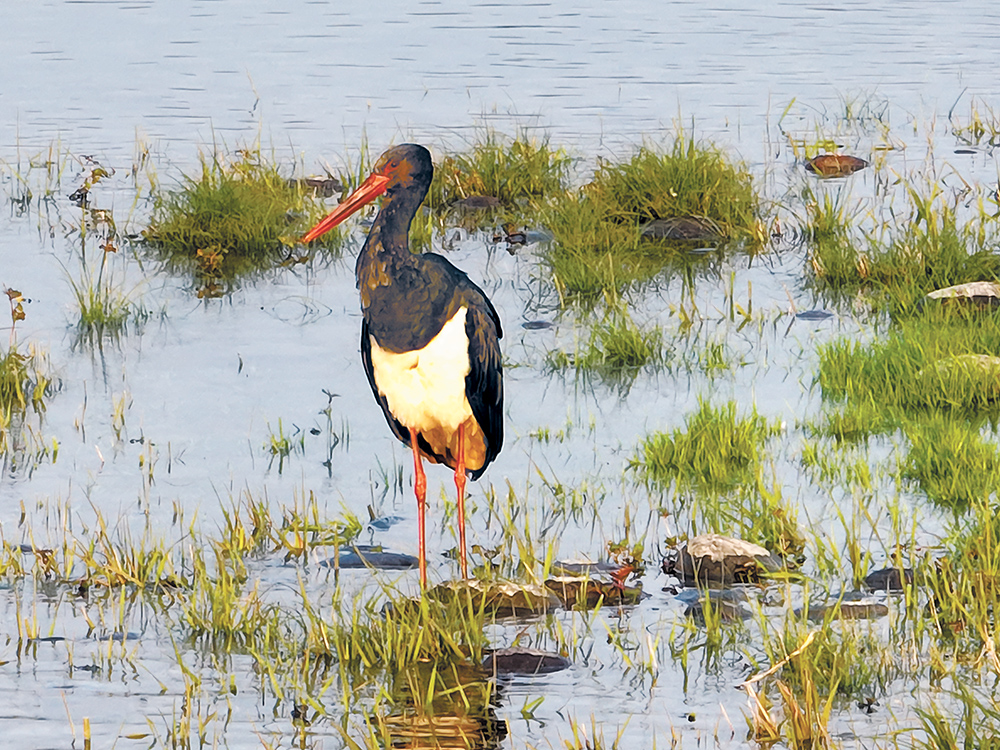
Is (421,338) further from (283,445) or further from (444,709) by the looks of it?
(283,445)

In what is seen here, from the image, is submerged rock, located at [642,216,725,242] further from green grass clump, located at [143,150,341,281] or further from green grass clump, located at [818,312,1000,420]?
green grass clump, located at [818,312,1000,420]

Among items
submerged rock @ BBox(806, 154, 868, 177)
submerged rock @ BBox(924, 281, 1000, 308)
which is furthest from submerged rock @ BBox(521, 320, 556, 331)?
submerged rock @ BBox(806, 154, 868, 177)

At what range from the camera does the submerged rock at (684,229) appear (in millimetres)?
10914

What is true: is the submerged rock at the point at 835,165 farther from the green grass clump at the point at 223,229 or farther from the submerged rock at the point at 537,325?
the submerged rock at the point at 537,325

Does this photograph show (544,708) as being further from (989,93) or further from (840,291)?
(989,93)

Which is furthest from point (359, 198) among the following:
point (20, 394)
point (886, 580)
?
point (20, 394)

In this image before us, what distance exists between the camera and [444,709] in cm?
488

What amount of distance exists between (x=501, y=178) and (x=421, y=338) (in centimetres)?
607

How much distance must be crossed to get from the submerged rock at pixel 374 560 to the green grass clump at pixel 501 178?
19.2 feet

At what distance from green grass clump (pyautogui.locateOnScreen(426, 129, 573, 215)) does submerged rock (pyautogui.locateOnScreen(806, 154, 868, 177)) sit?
2048mm

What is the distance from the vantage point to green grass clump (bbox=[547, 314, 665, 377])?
8.37 metres

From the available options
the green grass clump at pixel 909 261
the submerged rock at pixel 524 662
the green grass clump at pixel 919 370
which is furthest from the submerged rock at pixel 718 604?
the green grass clump at pixel 909 261

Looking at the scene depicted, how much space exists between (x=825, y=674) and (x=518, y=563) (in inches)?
54.2

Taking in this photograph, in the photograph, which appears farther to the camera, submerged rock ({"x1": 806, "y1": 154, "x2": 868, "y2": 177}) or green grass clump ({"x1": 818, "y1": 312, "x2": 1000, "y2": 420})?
submerged rock ({"x1": 806, "y1": 154, "x2": 868, "y2": 177})
